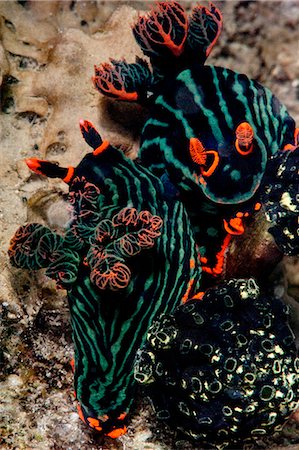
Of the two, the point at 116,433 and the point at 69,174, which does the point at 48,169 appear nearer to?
the point at 69,174

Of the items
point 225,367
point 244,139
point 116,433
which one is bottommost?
point 116,433

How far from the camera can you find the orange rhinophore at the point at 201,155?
3.43m

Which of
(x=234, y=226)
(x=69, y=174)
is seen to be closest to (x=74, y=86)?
(x=69, y=174)

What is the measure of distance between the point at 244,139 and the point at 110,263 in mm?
1262

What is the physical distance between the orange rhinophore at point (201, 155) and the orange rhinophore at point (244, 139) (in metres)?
0.18

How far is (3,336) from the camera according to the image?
3365 mm

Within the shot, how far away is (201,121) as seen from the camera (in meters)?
3.72

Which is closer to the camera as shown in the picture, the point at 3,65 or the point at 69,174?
the point at 69,174

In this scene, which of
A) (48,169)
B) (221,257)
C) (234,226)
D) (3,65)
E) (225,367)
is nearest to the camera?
(225,367)

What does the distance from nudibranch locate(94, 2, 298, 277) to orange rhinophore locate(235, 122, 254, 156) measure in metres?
0.02

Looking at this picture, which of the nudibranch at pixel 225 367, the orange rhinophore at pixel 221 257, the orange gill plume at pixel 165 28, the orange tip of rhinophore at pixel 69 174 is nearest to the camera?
the nudibranch at pixel 225 367

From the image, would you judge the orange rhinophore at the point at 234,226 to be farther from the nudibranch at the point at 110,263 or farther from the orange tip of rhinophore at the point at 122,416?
the orange tip of rhinophore at the point at 122,416

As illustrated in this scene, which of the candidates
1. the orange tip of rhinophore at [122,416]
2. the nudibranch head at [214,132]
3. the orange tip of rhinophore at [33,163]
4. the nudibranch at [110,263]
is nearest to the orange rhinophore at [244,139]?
the nudibranch head at [214,132]

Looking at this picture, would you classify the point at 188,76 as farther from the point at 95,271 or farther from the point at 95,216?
the point at 95,271
